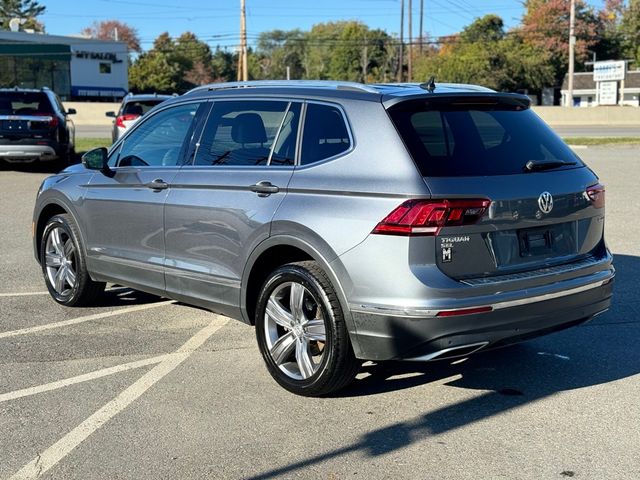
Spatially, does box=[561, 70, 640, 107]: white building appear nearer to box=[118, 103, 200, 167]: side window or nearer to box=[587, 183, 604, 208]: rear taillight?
box=[118, 103, 200, 167]: side window

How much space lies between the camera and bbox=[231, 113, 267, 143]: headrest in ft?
17.1

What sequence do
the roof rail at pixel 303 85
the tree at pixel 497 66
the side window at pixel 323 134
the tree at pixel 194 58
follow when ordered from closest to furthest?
the side window at pixel 323 134, the roof rail at pixel 303 85, the tree at pixel 497 66, the tree at pixel 194 58

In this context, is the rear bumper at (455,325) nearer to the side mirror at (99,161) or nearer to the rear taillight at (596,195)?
the rear taillight at (596,195)

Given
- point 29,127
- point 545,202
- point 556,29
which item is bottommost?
point 545,202

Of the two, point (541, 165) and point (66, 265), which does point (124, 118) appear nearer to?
point (66, 265)

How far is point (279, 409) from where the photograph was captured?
4.62 m

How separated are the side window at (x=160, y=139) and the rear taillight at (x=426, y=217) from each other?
2165mm

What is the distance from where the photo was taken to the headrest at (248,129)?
5.21 meters

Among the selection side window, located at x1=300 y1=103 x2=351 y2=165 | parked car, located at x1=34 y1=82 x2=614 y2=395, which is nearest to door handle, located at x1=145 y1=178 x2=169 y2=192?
parked car, located at x1=34 y1=82 x2=614 y2=395

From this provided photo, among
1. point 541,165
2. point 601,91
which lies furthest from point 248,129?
point 601,91

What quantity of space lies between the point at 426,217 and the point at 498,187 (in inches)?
19.8

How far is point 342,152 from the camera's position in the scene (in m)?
4.60

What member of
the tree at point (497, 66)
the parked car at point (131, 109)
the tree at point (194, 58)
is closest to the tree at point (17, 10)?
the tree at point (194, 58)

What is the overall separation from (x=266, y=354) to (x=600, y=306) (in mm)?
2127
